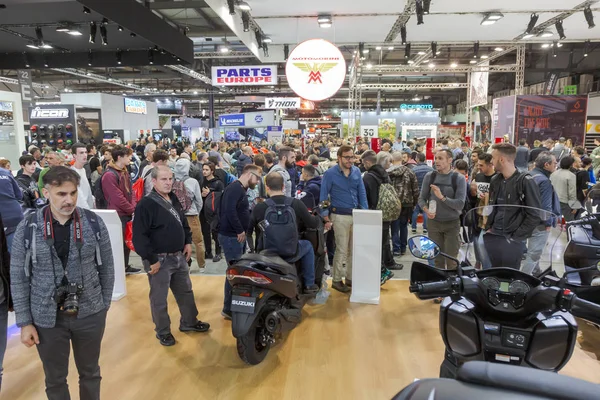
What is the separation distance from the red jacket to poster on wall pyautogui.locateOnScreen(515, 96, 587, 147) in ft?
45.0

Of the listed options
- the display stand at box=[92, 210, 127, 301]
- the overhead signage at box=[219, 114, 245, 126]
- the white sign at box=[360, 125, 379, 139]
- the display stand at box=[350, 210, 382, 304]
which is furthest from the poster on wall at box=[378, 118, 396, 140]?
the display stand at box=[92, 210, 127, 301]

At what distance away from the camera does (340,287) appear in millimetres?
4855

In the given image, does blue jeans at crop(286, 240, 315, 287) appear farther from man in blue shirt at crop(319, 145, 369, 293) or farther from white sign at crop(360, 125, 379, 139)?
white sign at crop(360, 125, 379, 139)

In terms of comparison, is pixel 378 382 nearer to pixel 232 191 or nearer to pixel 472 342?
pixel 472 342

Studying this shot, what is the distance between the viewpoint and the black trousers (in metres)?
2.32

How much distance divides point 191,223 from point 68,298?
3.22m

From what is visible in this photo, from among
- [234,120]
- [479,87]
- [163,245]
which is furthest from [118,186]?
[234,120]

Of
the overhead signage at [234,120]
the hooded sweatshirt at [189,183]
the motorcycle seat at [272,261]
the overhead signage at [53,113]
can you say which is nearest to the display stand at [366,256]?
the motorcycle seat at [272,261]

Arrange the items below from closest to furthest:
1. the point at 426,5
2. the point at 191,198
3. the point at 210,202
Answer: the point at 191,198 < the point at 210,202 < the point at 426,5

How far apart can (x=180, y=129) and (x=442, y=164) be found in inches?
1071

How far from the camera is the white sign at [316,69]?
6230mm

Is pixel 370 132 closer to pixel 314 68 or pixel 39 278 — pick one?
pixel 314 68

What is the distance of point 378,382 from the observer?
311cm

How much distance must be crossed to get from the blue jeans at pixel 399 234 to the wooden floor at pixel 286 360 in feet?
6.50
